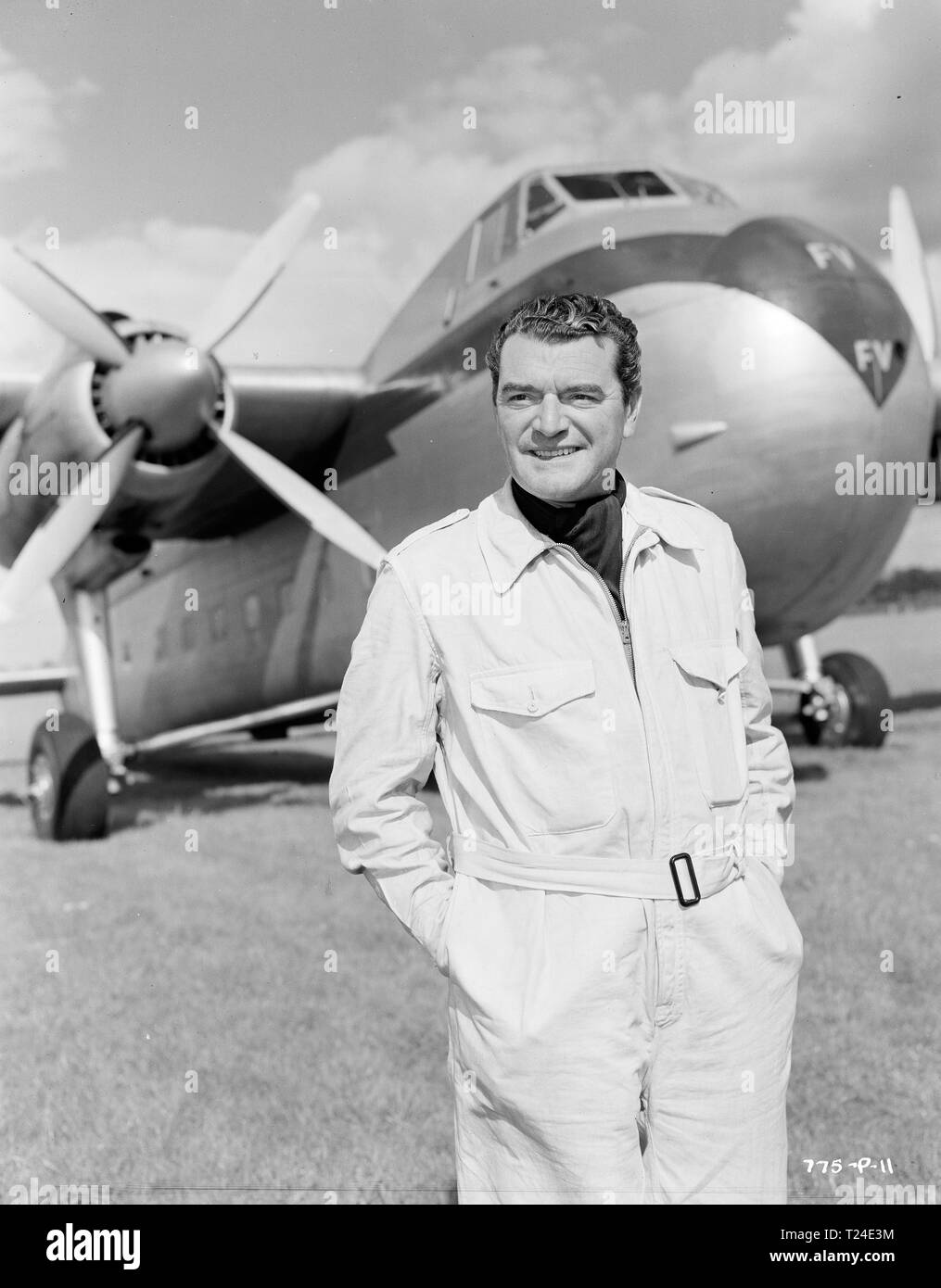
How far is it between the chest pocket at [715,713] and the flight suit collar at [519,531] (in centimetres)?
22

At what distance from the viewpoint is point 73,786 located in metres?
7.93

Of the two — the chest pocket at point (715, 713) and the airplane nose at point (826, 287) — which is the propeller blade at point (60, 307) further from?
the chest pocket at point (715, 713)

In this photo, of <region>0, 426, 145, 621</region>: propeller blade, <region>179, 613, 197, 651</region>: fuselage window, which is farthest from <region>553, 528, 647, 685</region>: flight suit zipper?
<region>179, 613, 197, 651</region>: fuselage window

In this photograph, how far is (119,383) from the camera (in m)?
7.47

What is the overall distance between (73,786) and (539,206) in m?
5.50

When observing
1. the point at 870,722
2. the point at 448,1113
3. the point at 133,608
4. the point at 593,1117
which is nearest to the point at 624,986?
the point at 593,1117

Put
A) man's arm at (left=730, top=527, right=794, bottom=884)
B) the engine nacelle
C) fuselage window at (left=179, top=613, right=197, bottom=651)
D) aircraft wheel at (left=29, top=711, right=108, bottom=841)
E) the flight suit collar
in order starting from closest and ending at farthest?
the flight suit collar
man's arm at (left=730, top=527, right=794, bottom=884)
the engine nacelle
aircraft wheel at (left=29, top=711, right=108, bottom=841)
fuselage window at (left=179, top=613, right=197, bottom=651)

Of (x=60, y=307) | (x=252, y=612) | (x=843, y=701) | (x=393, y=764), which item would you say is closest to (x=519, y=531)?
(x=393, y=764)

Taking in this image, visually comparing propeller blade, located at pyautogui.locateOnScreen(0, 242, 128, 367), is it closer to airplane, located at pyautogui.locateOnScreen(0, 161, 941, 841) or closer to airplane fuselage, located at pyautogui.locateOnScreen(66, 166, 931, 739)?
airplane, located at pyautogui.locateOnScreen(0, 161, 941, 841)

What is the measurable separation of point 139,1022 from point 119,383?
4.87 m

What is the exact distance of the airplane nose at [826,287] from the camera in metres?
5.76

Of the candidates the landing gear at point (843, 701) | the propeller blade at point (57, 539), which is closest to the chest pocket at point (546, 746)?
the propeller blade at point (57, 539)

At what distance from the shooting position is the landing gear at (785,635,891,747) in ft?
32.7
